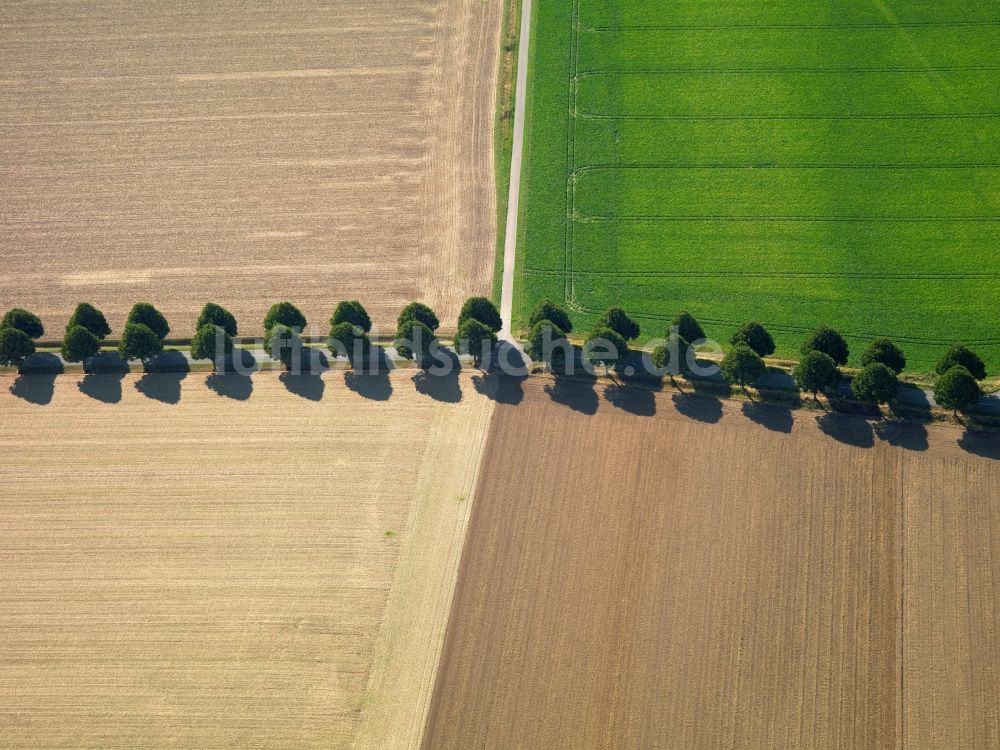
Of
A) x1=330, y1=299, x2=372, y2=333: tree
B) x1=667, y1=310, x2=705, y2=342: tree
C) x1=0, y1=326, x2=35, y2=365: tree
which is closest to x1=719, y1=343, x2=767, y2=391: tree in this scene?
x1=667, y1=310, x2=705, y2=342: tree

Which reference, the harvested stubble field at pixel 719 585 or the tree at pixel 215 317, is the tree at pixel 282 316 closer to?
the tree at pixel 215 317

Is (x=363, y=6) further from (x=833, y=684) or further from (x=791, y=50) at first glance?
(x=833, y=684)

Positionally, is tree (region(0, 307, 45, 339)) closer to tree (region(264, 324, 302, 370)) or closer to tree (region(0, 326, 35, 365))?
tree (region(0, 326, 35, 365))

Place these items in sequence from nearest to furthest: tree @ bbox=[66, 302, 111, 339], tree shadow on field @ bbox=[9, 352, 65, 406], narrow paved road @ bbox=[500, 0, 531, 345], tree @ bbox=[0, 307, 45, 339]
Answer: tree shadow on field @ bbox=[9, 352, 65, 406] → tree @ bbox=[66, 302, 111, 339] → tree @ bbox=[0, 307, 45, 339] → narrow paved road @ bbox=[500, 0, 531, 345]

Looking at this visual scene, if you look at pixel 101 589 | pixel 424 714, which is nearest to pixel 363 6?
pixel 101 589

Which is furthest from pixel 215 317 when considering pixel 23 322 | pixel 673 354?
pixel 673 354

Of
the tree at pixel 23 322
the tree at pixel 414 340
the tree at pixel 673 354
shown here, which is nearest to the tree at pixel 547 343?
the tree at pixel 673 354
